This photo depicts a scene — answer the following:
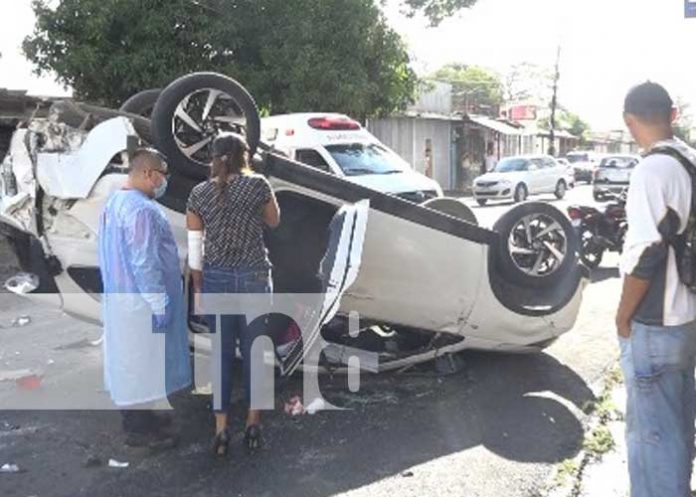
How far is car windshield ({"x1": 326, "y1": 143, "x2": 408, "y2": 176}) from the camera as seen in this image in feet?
37.9

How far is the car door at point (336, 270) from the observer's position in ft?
13.1

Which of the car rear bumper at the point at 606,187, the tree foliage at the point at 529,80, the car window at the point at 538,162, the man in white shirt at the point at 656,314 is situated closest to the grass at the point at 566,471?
the man in white shirt at the point at 656,314

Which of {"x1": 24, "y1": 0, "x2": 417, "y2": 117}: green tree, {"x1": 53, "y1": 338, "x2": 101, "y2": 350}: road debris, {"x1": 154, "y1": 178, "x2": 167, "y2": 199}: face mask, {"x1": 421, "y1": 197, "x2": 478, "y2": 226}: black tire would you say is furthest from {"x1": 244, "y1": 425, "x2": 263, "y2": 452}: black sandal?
{"x1": 24, "y1": 0, "x2": 417, "y2": 117}: green tree

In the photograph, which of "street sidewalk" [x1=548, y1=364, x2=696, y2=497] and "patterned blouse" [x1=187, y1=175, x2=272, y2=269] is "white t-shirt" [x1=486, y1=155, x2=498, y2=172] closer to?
"street sidewalk" [x1=548, y1=364, x2=696, y2=497]

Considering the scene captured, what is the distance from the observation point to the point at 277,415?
4820mm

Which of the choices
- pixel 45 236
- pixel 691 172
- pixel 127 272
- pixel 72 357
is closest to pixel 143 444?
pixel 127 272

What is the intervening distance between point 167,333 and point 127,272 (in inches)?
16.0

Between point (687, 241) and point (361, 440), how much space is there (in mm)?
2254

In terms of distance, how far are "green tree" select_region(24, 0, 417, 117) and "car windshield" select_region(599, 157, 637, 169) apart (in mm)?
9548

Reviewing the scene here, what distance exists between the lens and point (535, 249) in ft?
18.7

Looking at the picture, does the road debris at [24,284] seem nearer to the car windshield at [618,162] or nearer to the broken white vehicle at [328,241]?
the broken white vehicle at [328,241]

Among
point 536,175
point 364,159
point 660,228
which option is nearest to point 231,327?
point 660,228

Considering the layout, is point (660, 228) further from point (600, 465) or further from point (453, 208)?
point (453, 208)

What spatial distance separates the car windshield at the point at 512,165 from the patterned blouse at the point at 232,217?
23.1m
